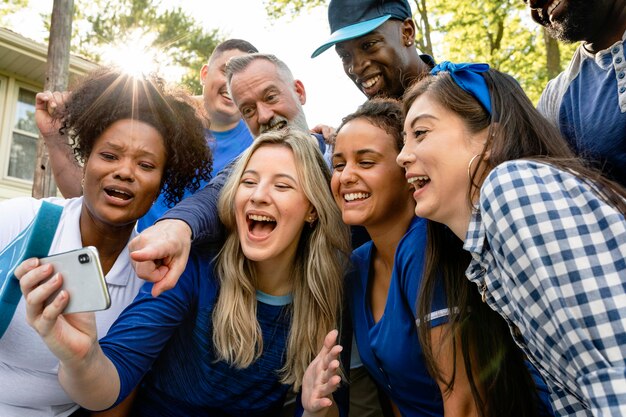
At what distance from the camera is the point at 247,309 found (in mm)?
2836

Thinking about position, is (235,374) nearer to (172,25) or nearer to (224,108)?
(224,108)

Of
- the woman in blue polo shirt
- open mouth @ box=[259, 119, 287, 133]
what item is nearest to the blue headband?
the woman in blue polo shirt

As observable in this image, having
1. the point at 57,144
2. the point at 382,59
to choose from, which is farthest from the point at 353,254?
the point at 57,144

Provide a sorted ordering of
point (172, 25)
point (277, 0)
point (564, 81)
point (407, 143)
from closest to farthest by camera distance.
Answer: point (407, 143), point (564, 81), point (277, 0), point (172, 25)

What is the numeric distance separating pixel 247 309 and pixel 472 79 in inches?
60.6

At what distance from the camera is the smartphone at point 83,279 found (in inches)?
69.7

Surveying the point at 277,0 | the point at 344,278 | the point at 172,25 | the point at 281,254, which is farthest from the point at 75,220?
the point at 172,25

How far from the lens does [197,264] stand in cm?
289

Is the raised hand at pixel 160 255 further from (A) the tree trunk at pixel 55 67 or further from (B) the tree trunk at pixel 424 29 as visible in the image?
(B) the tree trunk at pixel 424 29

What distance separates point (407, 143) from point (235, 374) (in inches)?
55.4

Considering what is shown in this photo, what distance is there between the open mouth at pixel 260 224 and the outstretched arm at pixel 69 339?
40.2 inches

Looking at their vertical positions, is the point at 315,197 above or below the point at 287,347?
above

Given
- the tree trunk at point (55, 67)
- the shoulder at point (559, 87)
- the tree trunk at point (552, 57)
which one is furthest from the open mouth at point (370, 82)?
the tree trunk at point (552, 57)

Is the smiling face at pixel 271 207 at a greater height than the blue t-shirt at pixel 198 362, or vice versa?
the smiling face at pixel 271 207
